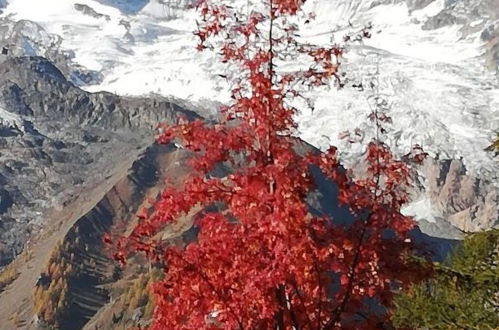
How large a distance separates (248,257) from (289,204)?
3.25ft

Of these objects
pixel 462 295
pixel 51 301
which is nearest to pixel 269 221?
pixel 462 295

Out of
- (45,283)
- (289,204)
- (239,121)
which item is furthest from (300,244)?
(45,283)

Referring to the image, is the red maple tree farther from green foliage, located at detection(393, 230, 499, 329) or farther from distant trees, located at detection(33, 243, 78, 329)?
distant trees, located at detection(33, 243, 78, 329)

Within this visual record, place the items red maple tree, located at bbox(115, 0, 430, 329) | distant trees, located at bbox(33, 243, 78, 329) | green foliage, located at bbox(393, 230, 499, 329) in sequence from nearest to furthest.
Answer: green foliage, located at bbox(393, 230, 499, 329) < red maple tree, located at bbox(115, 0, 430, 329) < distant trees, located at bbox(33, 243, 78, 329)

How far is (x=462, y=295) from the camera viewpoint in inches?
422

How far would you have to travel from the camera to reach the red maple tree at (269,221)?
1105cm

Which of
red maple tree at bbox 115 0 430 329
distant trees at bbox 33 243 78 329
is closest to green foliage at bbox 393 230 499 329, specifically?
red maple tree at bbox 115 0 430 329

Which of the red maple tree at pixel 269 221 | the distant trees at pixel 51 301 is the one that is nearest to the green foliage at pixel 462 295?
the red maple tree at pixel 269 221

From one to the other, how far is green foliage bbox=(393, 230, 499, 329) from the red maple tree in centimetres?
57

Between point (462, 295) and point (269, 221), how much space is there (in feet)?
8.72

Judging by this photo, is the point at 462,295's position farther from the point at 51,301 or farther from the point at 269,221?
the point at 51,301

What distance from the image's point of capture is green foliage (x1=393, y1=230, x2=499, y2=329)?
400 inches

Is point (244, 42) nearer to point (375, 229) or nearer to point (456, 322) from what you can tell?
point (375, 229)

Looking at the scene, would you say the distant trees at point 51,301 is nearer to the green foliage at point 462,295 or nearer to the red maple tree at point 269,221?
the red maple tree at point 269,221
